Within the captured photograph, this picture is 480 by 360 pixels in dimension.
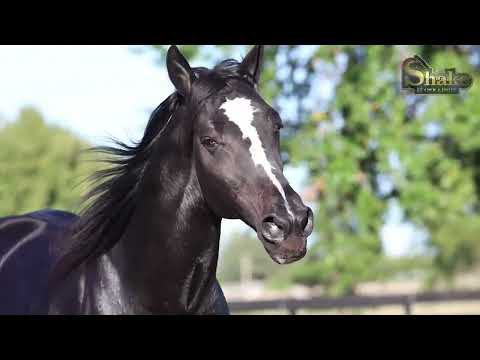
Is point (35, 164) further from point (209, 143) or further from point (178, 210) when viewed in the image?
point (209, 143)

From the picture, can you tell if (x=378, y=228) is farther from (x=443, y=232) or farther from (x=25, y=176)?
(x=25, y=176)

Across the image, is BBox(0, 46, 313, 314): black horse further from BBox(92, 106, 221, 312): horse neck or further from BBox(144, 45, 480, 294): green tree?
BBox(144, 45, 480, 294): green tree

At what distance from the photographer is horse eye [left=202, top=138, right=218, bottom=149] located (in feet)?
9.10

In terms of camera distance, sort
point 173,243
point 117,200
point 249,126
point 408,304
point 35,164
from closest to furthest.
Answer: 1. point 249,126
2. point 173,243
3. point 117,200
4. point 408,304
5. point 35,164

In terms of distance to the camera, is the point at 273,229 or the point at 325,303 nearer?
the point at 273,229

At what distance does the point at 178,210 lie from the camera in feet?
9.51

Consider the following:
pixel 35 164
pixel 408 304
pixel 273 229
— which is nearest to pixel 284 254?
pixel 273 229

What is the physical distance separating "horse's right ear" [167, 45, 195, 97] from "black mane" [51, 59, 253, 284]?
61 millimetres

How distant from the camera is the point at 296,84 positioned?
12109 millimetres

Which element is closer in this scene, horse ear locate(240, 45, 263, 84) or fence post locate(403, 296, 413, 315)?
horse ear locate(240, 45, 263, 84)

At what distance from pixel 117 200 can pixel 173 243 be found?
0.41 meters

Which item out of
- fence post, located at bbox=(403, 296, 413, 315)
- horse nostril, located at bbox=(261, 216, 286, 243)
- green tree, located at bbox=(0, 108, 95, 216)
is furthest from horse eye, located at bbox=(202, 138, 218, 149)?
green tree, located at bbox=(0, 108, 95, 216)
